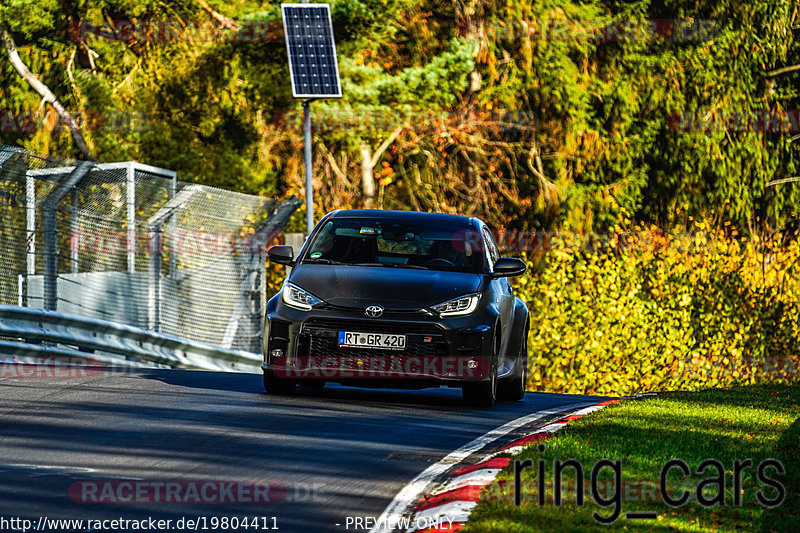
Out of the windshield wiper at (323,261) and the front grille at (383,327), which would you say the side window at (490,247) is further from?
the front grille at (383,327)

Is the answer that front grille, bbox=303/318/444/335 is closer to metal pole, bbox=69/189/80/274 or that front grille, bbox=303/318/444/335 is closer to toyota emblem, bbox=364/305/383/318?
toyota emblem, bbox=364/305/383/318

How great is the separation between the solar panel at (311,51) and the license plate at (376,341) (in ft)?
41.1

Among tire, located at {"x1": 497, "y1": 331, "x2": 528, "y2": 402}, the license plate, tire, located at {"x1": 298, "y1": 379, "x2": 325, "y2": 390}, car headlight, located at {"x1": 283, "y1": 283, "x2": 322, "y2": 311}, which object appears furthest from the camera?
tire, located at {"x1": 497, "y1": 331, "x2": 528, "y2": 402}

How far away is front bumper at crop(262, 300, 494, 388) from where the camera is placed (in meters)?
12.2

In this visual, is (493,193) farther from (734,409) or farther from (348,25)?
(734,409)

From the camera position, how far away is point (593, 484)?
838 centimetres

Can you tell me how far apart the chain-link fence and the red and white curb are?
29.6ft

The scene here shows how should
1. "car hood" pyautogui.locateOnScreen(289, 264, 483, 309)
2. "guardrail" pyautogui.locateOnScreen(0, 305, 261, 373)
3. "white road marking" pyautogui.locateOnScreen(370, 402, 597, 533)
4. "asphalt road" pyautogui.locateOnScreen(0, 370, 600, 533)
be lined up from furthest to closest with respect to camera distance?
"guardrail" pyautogui.locateOnScreen(0, 305, 261, 373) → "car hood" pyautogui.locateOnScreen(289, 264, 483, 309) → "asphalt road" pyautogui.locateOnScreen(0, 370, 600, 533) → "white road marking" pyautogui.locateOnScreen(370, 402, 597, 533)

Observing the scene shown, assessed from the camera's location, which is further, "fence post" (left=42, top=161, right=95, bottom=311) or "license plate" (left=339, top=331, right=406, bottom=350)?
"fence post" (left=42, top=161, right=95, bottom=311)

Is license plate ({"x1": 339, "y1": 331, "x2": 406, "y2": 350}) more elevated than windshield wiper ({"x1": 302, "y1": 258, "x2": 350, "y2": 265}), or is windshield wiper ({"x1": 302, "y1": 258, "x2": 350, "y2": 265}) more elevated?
windshield wiper ({"x1": 302, "y1": 258, "x2": 350, "y2": 265})

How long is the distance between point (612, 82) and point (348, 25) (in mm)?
9760

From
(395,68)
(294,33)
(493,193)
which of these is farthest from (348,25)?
(294,33)

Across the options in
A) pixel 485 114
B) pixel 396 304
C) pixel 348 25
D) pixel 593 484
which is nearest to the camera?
pixel 593 484

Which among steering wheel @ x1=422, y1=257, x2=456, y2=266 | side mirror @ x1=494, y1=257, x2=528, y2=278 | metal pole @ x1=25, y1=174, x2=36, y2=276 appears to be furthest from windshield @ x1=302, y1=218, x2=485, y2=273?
metal pole @ x1=25, y1=174, x2=36, y2=276
